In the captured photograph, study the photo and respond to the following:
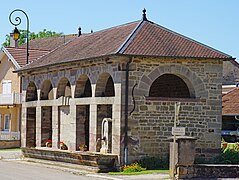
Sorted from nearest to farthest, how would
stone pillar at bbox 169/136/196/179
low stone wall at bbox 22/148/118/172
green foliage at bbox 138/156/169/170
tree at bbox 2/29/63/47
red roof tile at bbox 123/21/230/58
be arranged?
stone pillar at bbox 169/136/196/179 < low stone wall at bbox 22/148/118/172 < green foliage at bbox 138/156/169/170 < red roof tile at bbox 123/21/230/58 < tree at bbox 2/29/63/47

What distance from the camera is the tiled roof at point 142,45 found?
25.3m

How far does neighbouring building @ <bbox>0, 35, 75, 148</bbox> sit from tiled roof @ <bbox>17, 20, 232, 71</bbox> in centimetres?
1328

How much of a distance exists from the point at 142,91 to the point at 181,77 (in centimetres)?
195

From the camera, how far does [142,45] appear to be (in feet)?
84.1

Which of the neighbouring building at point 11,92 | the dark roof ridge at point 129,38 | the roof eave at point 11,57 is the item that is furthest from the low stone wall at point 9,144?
the dark roof ridge at point 129,38

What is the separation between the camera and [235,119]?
144ft

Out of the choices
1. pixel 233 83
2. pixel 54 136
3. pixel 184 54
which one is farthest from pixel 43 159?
pixel 233 83

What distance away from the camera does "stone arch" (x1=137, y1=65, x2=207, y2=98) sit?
25094 millimetres

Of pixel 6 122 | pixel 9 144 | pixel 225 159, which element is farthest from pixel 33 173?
pixel 6 122

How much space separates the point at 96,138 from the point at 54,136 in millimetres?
4661

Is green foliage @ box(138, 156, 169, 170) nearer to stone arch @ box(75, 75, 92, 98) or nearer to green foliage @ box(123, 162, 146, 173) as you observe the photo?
green foliage @ box(123, 162, 146, 173)

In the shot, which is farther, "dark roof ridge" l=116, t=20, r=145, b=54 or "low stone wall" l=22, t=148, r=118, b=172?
"dark roof ridge" l=116, t=20, r=145, b=54

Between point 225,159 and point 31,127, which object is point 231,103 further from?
point 225,159

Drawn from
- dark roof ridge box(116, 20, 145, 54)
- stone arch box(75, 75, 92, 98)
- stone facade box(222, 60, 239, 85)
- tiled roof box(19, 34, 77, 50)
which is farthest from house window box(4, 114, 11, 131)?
dark roof ridge box(116, 20, 145, 54)
